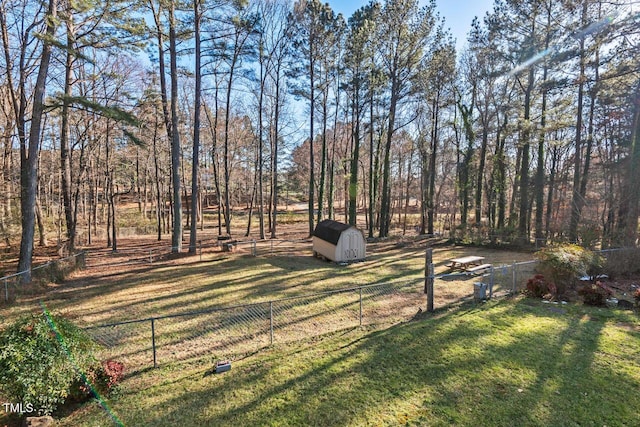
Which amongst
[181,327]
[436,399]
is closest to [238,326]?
[181,327]

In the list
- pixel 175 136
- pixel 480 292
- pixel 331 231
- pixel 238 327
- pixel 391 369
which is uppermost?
pixel 175 136

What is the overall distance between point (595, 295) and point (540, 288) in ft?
3.68

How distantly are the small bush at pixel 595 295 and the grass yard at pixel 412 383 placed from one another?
1.43m

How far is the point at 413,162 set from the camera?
92.4 feet

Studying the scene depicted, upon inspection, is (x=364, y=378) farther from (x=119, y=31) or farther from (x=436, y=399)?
(x=119, y=31)

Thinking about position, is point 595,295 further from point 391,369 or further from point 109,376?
point 109,376

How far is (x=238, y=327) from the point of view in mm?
6559

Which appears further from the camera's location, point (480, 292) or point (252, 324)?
point (480, 292)

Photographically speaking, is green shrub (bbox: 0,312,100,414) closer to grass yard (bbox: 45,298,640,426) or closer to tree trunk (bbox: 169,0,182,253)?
grass yard (bbox: 45,298,640,426)

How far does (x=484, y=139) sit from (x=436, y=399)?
19173 mm

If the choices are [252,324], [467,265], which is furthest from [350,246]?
[252,324]

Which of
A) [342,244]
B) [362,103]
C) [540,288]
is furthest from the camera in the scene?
[362,103]

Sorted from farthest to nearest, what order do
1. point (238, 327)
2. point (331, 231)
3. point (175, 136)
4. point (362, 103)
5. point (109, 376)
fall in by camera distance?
point (362, 103)
point (331, 231)
point (175, 136)
point (238, 327)
point (109, 376)

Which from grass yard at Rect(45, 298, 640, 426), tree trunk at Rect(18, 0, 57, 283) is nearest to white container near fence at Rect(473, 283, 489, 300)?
grass yard at Rect(45, 298, 640, 426)
